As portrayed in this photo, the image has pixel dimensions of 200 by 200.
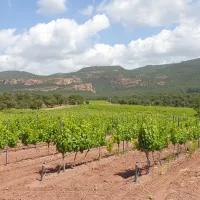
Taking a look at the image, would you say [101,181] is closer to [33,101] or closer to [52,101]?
[33,101]

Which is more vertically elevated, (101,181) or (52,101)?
(101,181)

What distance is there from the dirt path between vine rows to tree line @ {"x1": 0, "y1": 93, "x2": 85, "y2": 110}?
76.4m

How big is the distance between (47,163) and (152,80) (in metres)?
169

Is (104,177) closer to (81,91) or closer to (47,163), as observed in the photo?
(47,163)

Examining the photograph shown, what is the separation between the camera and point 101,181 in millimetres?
12789

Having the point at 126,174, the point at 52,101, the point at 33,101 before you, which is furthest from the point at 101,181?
the point at 52,101

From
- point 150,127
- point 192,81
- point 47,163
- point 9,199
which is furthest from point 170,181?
point 192,81

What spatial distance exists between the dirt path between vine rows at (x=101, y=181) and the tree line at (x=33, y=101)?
76442 mm

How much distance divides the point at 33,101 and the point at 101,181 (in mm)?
83641

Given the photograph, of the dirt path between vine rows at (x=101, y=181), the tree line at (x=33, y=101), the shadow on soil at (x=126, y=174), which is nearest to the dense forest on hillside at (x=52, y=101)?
the tree line at (x=33, y=101)

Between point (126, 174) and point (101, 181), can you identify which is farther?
point (126, 174)

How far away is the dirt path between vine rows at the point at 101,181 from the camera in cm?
1074

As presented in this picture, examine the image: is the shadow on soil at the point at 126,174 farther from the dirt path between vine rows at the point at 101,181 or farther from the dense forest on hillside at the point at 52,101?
the dense forest on hillside at the point at 52,101

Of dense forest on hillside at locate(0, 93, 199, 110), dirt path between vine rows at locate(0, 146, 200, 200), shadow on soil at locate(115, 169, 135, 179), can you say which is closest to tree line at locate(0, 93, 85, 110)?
dense forest on hillside at locate(0, 93, 199, 110)
